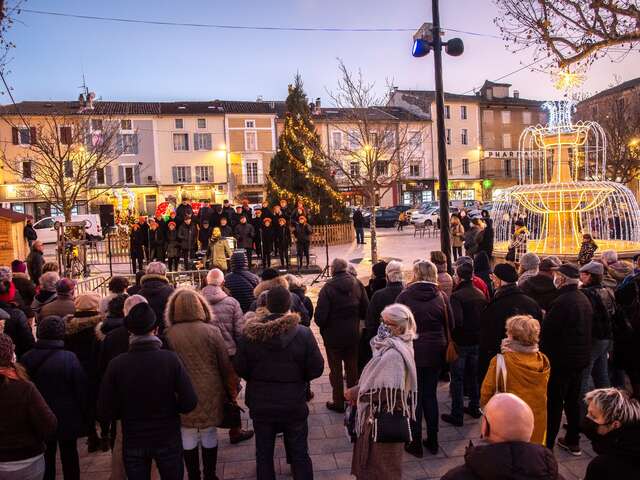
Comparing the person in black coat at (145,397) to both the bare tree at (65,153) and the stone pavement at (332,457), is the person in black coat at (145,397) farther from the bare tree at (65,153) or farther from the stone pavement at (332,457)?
the bare tree at (65,153)

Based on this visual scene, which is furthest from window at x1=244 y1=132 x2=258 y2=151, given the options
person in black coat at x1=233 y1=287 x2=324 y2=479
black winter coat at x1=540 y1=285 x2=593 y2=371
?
person in black coat at x1=233 y1=287 x2=324 y2=479

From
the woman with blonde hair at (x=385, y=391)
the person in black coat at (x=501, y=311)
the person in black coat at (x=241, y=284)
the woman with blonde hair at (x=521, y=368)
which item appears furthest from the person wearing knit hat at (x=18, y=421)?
the person in black coat at (x=501, y=311)

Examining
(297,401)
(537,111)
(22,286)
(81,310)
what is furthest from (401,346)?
(537,111)

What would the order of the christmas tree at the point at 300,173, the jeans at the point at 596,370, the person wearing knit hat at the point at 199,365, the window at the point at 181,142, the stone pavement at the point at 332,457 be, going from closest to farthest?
the person wearing knit hat at the point at 199,365
the stone pavement at the point at 332,457
the jeans at the point at 596,370
the christmas tree at the point at 300,173
the window at the point at 181,142

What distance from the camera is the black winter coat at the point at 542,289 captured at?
5.59 m

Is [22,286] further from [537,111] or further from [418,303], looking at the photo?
[537,111]

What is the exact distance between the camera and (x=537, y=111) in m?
58.8

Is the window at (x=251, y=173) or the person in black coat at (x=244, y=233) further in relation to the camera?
the window at (x=251, y=173)

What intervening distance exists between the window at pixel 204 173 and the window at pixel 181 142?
7.33 feet

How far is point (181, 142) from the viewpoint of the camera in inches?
1954

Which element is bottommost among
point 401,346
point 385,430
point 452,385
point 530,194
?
point 452,385

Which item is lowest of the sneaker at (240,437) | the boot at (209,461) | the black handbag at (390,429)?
the sneaker at (240,437)

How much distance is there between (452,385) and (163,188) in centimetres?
4736

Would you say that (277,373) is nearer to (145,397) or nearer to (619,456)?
(145,397)
